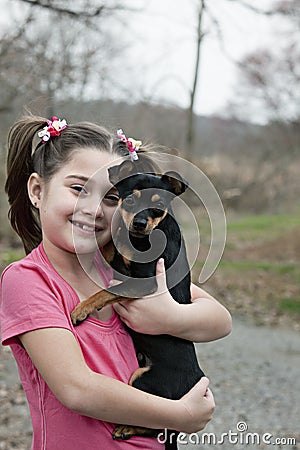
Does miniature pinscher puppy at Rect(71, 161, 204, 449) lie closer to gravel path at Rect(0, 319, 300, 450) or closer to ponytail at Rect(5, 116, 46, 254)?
ponytail at Rect(5, 116, 46, 254)

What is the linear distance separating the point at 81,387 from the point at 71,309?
276 millimetres

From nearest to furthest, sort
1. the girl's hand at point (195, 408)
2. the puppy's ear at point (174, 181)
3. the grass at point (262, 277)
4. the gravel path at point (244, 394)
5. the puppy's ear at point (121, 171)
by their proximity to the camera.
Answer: the girl's hand at point (195, 408)
the puppy's ear at point (121, 171)
the puppy's ear at point (174, 181)
the gravel path at point (244, 394)
the grass at point (262, 277)

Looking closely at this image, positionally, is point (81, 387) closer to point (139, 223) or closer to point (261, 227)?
point (139, 223)

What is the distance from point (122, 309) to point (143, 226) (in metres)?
0.27

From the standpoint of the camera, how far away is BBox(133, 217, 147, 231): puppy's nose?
1887 mm

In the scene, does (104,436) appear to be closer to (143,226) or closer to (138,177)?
(143,226)

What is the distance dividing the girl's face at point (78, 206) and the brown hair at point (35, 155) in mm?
42

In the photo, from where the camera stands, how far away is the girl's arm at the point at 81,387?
1474 mm

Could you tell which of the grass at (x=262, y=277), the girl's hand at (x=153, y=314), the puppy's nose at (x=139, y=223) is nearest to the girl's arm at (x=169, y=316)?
the girl's hand at (x=153, y=314)

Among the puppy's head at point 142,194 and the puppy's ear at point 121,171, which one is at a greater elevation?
the puppy's ear at point 121,171

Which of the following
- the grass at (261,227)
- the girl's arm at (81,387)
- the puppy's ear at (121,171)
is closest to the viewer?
the girl's arm at (81,387)

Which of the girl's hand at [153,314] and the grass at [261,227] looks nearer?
the girl's hand at [153,314]

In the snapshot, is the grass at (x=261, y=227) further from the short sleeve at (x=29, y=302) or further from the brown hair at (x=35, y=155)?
the short sleeve at (x=29, y=302)

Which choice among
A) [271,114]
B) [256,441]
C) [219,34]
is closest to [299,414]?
[256,441]
